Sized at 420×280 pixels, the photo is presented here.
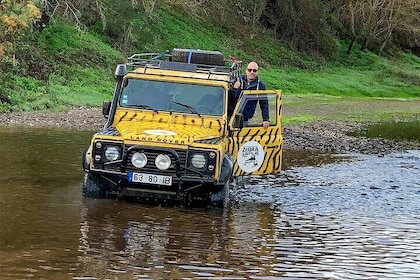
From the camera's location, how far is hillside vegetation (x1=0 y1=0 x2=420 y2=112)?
88.0ft

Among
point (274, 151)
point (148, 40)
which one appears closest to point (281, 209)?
point (274, 151)

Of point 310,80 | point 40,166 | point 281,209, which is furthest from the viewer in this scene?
point 310,80

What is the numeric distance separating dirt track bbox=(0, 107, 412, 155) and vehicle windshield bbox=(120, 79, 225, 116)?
787 cm

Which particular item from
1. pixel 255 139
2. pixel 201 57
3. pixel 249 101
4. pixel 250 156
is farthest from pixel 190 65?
pixel 201 57

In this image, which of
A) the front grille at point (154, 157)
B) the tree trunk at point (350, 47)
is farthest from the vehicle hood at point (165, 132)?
the tree trunk at point (350, 47)

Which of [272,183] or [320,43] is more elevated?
[320,43]

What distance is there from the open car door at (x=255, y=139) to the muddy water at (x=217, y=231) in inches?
18.5

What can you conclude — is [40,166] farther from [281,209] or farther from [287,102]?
[287,102]

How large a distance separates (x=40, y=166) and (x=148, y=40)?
25.9 metres

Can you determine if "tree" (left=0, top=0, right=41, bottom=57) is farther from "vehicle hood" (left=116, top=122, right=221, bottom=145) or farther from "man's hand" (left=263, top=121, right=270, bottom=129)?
"vehicle hood" (left=116, top=122, right=221, bottom=145)

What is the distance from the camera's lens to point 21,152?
14.5 m

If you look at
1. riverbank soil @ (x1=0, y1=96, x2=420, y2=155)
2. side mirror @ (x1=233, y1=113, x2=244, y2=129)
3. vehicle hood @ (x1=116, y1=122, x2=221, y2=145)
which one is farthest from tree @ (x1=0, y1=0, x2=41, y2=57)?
side mirror @ (x1=233, y1=113, x2=244, y2=129)

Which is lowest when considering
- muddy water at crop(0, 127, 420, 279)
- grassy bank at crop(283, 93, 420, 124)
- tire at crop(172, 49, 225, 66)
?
muddy water at crop(0, 127, 420, 279)

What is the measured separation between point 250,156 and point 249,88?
121 cm
